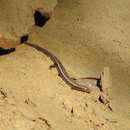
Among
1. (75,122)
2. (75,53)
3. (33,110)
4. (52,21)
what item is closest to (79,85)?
(75,53)

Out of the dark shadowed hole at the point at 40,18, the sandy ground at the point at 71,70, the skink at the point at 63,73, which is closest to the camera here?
the sandy ground at the point at 71,70

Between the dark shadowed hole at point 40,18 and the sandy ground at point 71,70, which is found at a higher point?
the dark shadowed hole at point 40,18

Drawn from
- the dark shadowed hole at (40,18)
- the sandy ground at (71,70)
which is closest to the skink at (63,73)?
the sandy ground at (71,70)

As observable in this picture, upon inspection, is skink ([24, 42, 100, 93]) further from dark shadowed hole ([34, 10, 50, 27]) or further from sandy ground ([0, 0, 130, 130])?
dark shadowed hole ([34, 10, 50, 27])

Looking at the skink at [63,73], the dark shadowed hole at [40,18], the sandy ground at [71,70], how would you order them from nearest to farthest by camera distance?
the sandy ground at [71,70] < the skink at [63,73] < the dark shadowed hole at [40,18]

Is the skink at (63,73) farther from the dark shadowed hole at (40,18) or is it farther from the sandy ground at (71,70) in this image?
the dark shadowed hole at (40,18)

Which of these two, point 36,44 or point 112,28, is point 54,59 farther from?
point 112,28

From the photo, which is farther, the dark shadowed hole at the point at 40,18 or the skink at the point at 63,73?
the dark shadowed hole at the point at 40,18
